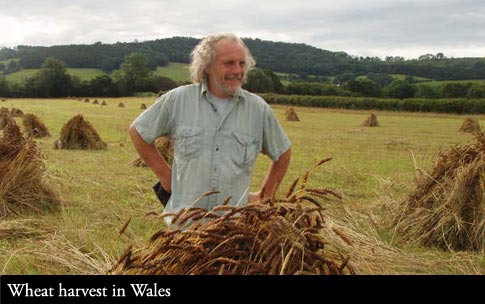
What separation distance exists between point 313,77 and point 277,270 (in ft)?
304

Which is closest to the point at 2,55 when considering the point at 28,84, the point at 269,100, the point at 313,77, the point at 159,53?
the point at 159,53

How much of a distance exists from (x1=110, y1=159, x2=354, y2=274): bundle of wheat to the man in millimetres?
1000

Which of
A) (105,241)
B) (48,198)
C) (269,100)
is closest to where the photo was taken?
(105,241)

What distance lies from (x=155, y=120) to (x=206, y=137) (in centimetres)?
40

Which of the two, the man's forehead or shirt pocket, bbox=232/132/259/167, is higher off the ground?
the man's forehead

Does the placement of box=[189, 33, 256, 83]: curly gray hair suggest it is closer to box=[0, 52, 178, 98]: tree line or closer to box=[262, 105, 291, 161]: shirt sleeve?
box=[262, 105, 291, 161]: shirt sleeve

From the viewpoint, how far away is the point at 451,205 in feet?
24.0

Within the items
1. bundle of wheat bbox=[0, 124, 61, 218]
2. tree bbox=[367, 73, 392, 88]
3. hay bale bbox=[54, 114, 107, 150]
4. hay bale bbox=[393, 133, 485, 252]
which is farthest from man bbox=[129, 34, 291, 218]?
tree bbox=[367, 73, 392, 88]

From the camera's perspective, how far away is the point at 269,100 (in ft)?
187

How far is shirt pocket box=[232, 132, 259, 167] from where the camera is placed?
4242 millimetres

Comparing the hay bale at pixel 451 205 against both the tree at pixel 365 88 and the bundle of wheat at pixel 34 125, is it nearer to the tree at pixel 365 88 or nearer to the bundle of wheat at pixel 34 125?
the bundle of wheat at pixel 34 125

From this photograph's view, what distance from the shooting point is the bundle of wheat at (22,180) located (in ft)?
26.0
